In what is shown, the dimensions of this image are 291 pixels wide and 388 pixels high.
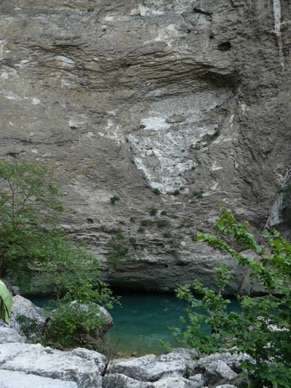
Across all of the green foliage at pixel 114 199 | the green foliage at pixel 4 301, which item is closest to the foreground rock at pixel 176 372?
the green foliage at pixel 4 301

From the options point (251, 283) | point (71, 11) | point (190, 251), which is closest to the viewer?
point (251, 283)

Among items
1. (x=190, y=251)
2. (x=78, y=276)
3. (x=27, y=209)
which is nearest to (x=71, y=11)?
(x=190, y=251)

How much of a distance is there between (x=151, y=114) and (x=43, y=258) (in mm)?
8823

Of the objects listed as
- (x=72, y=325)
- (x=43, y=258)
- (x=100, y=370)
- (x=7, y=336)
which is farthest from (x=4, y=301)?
(x=43, y=258)

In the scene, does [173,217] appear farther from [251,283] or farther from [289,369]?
[289,369]

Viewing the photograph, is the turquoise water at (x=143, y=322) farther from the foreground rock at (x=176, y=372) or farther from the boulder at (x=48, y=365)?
the boulder at (x=48, y=365)

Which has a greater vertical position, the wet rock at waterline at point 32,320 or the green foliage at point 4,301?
the green foliage at point 4,301

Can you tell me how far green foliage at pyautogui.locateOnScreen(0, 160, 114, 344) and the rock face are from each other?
4.54m

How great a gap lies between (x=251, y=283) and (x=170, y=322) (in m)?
3.05

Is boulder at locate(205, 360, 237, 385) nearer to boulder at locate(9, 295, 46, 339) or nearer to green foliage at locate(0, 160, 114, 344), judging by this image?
green foliage at locate(0, 160, 114, 344)

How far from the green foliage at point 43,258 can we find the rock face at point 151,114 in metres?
4.54

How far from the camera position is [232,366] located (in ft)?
18.6

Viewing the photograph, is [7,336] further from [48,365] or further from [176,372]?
[176,372]

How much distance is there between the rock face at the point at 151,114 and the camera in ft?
53.1
